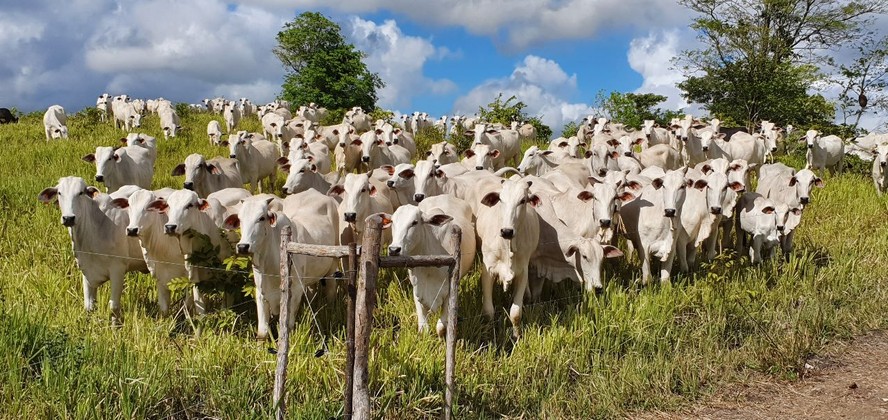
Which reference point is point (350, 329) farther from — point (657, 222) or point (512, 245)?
point (657, 222)

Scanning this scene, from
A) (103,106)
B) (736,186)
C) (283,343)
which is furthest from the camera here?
(103,106)

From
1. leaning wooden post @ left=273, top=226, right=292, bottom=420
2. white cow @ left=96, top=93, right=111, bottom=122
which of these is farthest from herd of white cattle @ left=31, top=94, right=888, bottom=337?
white cow @ left=96, top=93, right=111, bottom=122

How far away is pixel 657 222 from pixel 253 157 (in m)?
9.14

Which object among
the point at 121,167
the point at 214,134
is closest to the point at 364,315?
the point at 121,167

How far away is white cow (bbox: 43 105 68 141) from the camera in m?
19.9

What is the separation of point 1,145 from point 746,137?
20067 millimetres

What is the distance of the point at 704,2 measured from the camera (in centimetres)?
2942

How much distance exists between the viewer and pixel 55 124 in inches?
810

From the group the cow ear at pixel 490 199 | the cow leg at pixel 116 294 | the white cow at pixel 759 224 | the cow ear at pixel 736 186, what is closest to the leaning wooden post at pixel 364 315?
the cow ear at pixel 490 199

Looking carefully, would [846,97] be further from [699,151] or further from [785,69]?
[699,151]

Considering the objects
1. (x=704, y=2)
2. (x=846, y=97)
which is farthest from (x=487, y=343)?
(x=704, y=2)

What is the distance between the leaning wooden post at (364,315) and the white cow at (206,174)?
7.22m

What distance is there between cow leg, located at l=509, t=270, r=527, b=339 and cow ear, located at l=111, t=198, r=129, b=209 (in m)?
4.35

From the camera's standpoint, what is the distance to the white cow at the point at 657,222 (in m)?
8.95
